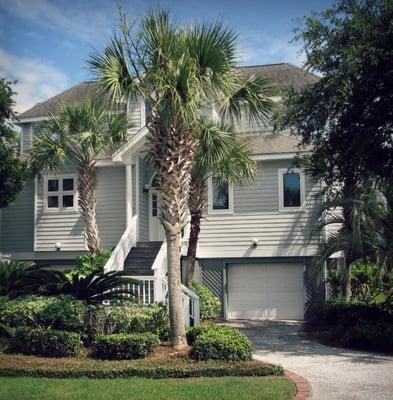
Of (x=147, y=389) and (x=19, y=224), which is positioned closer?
(x=147, y=389)

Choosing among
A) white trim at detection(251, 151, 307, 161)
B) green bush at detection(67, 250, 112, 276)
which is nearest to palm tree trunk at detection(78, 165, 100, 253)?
green bush at detection(67, 250, 112, 276)

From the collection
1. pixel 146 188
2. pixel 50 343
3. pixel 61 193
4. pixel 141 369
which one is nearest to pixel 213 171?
pixel 146 188

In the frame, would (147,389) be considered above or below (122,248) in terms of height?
below

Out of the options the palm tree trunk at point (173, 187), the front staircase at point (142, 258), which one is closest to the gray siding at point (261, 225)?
the front staircase at point (142, 258)

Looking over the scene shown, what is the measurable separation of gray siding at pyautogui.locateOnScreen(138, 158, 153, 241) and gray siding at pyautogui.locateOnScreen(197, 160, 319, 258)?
6.98 ft

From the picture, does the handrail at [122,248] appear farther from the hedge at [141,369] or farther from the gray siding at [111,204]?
the hedge at [141,369]

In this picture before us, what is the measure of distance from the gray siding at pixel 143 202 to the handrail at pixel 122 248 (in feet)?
3.58

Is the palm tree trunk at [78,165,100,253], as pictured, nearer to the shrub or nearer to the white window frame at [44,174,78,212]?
the white window frame at [44,174,78,212]

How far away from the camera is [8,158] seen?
1739 cm

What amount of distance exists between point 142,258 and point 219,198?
3.65 meters

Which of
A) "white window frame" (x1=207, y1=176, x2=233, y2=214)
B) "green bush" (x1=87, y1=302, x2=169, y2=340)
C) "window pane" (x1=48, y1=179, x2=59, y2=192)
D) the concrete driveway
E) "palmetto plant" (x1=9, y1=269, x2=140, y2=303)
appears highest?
"window pane" (x1=48, y1=179, x2=59, y2=192)

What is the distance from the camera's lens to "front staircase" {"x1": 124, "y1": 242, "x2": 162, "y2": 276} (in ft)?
58.1

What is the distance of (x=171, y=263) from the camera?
11.7 metres

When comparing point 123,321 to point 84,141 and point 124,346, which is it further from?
point 84,141
